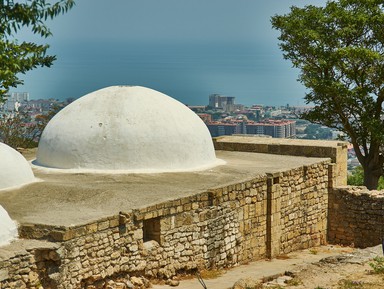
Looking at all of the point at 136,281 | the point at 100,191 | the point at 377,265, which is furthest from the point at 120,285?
the point at 377,265

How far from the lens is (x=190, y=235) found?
12.2 metres

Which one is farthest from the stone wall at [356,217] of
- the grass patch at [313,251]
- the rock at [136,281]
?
the rock at [136,281]

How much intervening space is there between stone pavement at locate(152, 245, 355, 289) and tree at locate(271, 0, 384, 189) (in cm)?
518

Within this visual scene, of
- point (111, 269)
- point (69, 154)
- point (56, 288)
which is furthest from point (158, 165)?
point (56, 288)

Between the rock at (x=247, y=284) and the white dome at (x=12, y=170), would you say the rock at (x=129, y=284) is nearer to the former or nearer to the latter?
the rock at (x=247, y=284)

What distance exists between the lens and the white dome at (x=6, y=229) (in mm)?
9898

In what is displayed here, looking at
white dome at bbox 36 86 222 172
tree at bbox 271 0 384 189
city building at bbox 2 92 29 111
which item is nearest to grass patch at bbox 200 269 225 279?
white dome at bbox 36 86 222 172

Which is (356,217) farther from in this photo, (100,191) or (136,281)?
(136,281)

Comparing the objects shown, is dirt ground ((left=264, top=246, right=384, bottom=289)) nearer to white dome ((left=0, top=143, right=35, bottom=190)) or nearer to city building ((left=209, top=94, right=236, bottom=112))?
white dome ((left=0, top=143, right=35, bottom=190))

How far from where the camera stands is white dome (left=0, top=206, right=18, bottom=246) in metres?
9.90

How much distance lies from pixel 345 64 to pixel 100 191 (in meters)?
9.99

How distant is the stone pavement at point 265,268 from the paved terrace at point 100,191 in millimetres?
1425

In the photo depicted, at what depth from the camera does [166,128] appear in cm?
1471

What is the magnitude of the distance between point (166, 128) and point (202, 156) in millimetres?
1105
